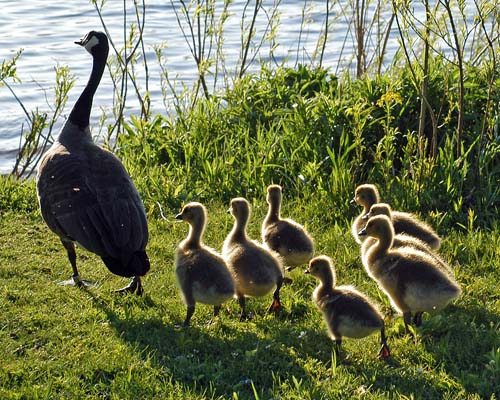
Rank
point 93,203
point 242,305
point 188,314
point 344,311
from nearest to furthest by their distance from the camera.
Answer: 1. point 344,311
2. point 188,314
3. point 242,305
4. point 93,203

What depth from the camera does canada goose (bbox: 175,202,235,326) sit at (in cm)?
716

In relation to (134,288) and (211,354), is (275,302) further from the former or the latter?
(134,288)

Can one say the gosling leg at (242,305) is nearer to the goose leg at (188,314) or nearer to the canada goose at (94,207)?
the goose leg at (188,314)

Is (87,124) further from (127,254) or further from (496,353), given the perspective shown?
(496,353)

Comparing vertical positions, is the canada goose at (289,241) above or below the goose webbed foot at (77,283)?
above

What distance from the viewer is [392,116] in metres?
10.1

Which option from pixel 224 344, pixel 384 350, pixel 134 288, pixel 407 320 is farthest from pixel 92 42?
pixel 384 350

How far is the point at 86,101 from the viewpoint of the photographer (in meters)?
9.41

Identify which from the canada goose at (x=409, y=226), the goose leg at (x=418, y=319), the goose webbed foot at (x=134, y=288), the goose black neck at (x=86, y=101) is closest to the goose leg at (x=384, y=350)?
the goose leg at (x=418, y=319)

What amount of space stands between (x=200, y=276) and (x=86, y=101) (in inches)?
115

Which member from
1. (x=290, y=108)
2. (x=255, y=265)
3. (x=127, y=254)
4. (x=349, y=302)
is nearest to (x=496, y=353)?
(x=349, y=302)

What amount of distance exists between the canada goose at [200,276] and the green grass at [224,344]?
0.25 metres

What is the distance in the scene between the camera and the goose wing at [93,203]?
7652 mm

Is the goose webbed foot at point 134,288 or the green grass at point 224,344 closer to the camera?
the green grass at point 224,344
